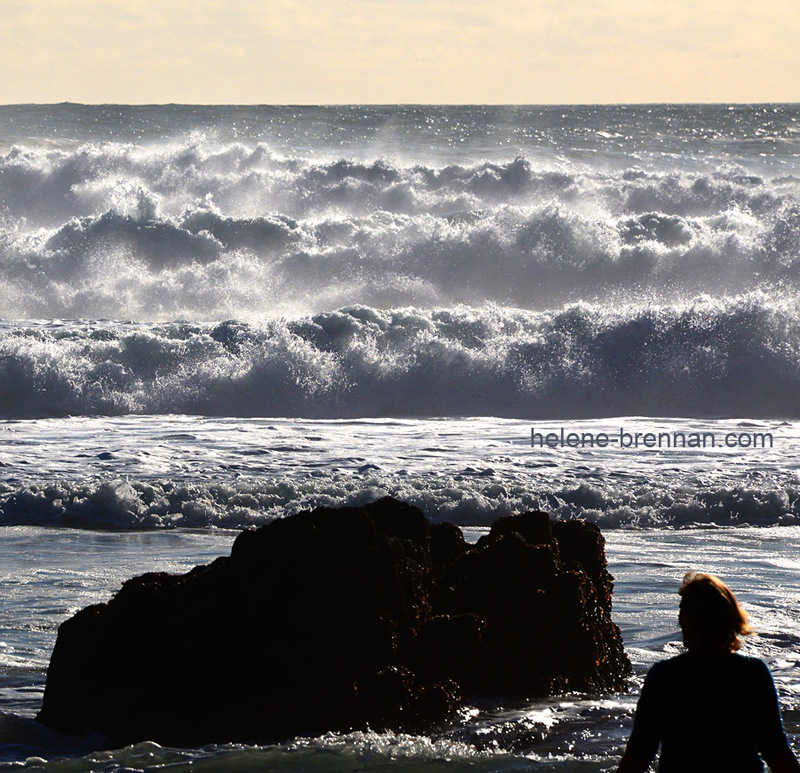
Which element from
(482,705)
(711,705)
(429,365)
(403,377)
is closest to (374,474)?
(403,377)

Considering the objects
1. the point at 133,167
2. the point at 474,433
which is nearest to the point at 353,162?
the point at 133,167

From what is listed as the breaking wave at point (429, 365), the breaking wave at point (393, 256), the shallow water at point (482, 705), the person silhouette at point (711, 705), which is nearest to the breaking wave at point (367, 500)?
the shallow water at point (482, 705)

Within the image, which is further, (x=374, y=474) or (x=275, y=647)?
(x=374, y=474)

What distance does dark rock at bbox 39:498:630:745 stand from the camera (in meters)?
4.58

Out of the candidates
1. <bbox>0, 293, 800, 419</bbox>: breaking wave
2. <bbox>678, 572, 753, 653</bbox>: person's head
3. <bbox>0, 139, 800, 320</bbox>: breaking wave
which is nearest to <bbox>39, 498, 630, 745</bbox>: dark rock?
<bbox>678, 572, 753, 653</bbox>: person's head

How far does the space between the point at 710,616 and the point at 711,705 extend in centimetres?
22

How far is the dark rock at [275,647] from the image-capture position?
458 cm

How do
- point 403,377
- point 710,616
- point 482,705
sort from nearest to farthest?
point 710,616, point 482,705, point 403,377

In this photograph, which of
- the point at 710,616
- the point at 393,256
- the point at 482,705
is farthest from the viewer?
the point at 393,256

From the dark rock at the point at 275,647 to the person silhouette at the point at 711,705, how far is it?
1.90m

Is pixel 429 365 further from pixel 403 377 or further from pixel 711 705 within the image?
pixel 711 705

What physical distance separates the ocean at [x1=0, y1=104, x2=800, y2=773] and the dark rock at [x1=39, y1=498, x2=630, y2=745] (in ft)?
0.47

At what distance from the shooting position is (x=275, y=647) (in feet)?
15.1

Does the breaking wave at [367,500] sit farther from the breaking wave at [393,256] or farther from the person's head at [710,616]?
the breaking wave at [393,256]
